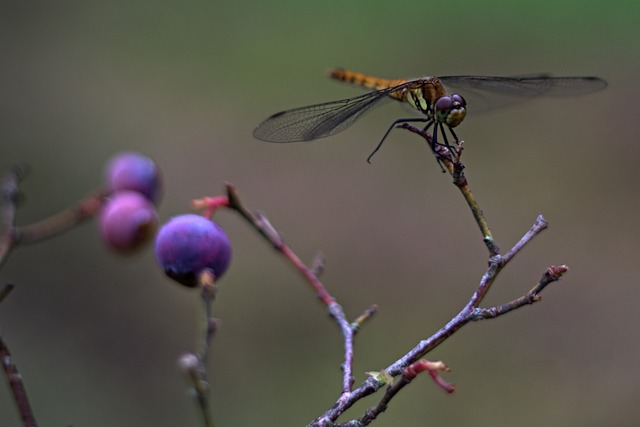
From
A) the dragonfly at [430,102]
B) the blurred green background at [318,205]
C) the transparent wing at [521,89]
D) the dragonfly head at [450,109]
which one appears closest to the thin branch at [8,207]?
the dragonfly at [430,102]

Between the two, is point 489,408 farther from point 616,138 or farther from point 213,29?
point 213,29

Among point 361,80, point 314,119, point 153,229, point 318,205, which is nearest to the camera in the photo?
point 153,229

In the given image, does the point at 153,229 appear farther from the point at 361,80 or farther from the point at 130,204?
the point at 361,80

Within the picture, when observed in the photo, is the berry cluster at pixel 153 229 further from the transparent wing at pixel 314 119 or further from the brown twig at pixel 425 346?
the brown twig at pixel 425 346

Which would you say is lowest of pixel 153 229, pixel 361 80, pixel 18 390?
pixel 18 390

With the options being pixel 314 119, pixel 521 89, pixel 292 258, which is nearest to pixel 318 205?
pixel 521 89

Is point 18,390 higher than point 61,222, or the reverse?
point 61,222

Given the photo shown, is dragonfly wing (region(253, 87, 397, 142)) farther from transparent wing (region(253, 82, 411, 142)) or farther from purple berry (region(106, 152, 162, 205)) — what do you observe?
purple berry (region(106, 152, 162, 205))
